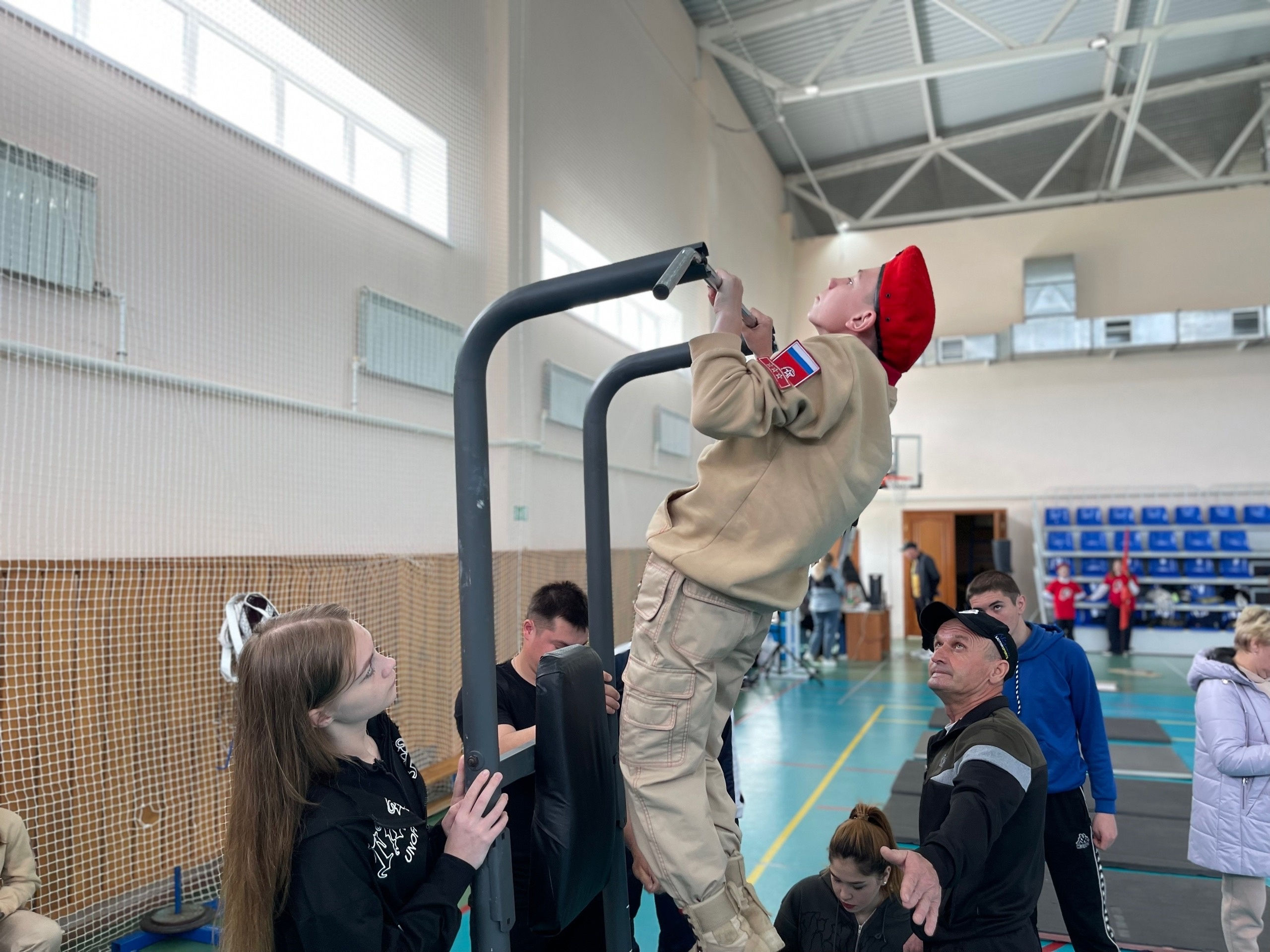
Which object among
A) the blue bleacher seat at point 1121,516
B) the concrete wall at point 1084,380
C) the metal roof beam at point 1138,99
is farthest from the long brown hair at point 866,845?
the blue bleacher seat at point 1121,516

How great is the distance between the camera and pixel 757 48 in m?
11.9

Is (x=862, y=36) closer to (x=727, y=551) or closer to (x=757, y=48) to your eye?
(x=757, y=48)

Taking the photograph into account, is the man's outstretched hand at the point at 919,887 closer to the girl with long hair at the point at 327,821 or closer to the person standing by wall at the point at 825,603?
the girl with long hair at the point at 327,821

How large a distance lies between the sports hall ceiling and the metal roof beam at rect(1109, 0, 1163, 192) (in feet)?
0.14

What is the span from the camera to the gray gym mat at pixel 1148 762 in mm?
6242

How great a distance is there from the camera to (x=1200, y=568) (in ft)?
43.8

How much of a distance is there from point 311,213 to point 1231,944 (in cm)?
574

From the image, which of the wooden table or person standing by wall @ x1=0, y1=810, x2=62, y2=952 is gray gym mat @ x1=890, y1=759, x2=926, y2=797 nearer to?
person standing by wall @ x1=0, y1=810, x2=62, y2=952

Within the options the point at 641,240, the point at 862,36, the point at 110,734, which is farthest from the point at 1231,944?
the point at 862,36

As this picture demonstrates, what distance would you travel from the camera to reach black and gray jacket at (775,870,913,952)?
2535 mm

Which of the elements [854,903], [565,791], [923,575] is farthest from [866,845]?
[923,575]

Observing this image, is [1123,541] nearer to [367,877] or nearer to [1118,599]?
[1118,599]

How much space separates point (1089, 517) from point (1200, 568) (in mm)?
1708

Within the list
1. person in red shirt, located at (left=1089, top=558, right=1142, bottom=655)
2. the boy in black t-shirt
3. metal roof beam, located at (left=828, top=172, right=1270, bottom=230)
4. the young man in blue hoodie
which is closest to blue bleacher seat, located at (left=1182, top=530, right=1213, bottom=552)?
person in red shirt, located at (left=1089, top=558, right=1142, bottom=655)
